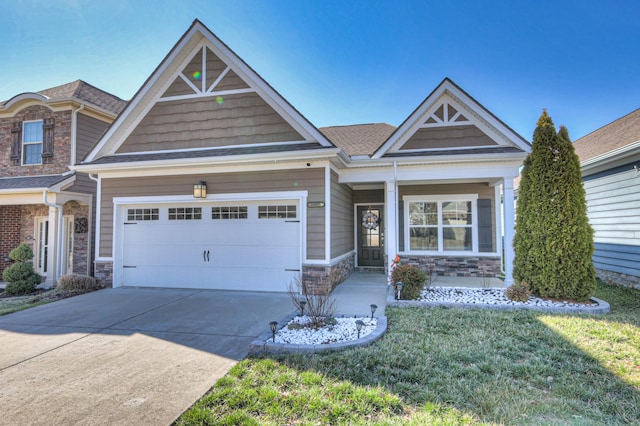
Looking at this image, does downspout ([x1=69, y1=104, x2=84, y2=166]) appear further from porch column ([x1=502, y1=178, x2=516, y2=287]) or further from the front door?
porch column ([x1=502, y1=178, x2=516, y2=287])

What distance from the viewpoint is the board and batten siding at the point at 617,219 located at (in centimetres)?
793

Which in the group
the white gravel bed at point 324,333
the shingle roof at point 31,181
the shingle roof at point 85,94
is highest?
the shingle roof at point 85,94

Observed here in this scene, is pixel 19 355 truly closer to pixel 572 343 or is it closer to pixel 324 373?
pixel 324 373

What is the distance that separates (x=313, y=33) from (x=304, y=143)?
5.15 meters

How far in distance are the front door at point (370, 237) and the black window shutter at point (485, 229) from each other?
3107 millimetres

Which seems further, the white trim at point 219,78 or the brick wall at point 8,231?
the brick wall at point 8,231

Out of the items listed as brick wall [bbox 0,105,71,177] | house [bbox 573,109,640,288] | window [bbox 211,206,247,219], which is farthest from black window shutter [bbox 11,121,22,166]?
house [bbox 573,109,640,288]

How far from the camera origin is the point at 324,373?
3500mm

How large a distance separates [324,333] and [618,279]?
8.85 meters

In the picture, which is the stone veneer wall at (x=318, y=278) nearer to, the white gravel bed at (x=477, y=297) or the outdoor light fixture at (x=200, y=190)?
the white gravel bed at (x=477, y=297)

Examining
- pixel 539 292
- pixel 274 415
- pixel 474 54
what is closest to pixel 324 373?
pixel 274 415

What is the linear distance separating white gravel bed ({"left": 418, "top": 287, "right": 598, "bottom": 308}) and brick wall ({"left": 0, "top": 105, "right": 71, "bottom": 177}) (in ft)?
37.3

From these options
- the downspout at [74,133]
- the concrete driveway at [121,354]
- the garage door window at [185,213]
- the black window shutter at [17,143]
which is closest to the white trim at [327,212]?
the concrete driveway at [121,354]

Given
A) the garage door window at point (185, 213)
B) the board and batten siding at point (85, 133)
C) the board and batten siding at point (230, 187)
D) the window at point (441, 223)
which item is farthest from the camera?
the board and batten siding at point (85, 133)
